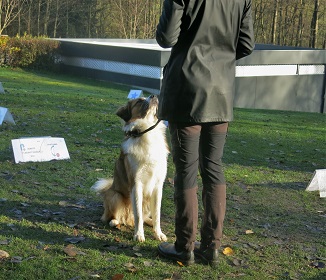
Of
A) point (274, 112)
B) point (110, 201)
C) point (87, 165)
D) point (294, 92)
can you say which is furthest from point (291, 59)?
point (110, 201)

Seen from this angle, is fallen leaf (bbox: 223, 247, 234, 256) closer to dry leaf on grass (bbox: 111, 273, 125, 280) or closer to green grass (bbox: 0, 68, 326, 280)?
green grass (bbox: 0, 68, 326, 280)

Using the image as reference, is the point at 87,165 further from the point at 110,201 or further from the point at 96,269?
the point at 96,269

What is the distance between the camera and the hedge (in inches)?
968

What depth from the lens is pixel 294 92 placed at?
22.8 m

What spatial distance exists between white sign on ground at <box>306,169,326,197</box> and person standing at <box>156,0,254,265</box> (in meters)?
3.06

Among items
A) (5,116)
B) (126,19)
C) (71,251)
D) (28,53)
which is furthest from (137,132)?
(126,19)

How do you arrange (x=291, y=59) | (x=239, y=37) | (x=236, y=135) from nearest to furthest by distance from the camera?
(x=239, y=37) → (x=236, y=135) → (x=291, y=59)

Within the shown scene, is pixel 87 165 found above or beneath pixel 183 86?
beneath

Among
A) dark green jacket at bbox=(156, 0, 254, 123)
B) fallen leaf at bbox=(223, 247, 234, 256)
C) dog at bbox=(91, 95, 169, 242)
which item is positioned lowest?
fallen leaf at bbox=(223, 247, 234, 256)

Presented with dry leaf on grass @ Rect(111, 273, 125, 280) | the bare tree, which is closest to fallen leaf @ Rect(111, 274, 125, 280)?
dry leaf on grass @ Rect(111, 273, 125, 280)

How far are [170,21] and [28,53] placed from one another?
21.9 m

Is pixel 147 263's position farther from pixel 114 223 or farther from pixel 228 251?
pixel 114 223

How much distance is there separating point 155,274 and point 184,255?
293 millimetres

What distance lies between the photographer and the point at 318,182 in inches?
279
